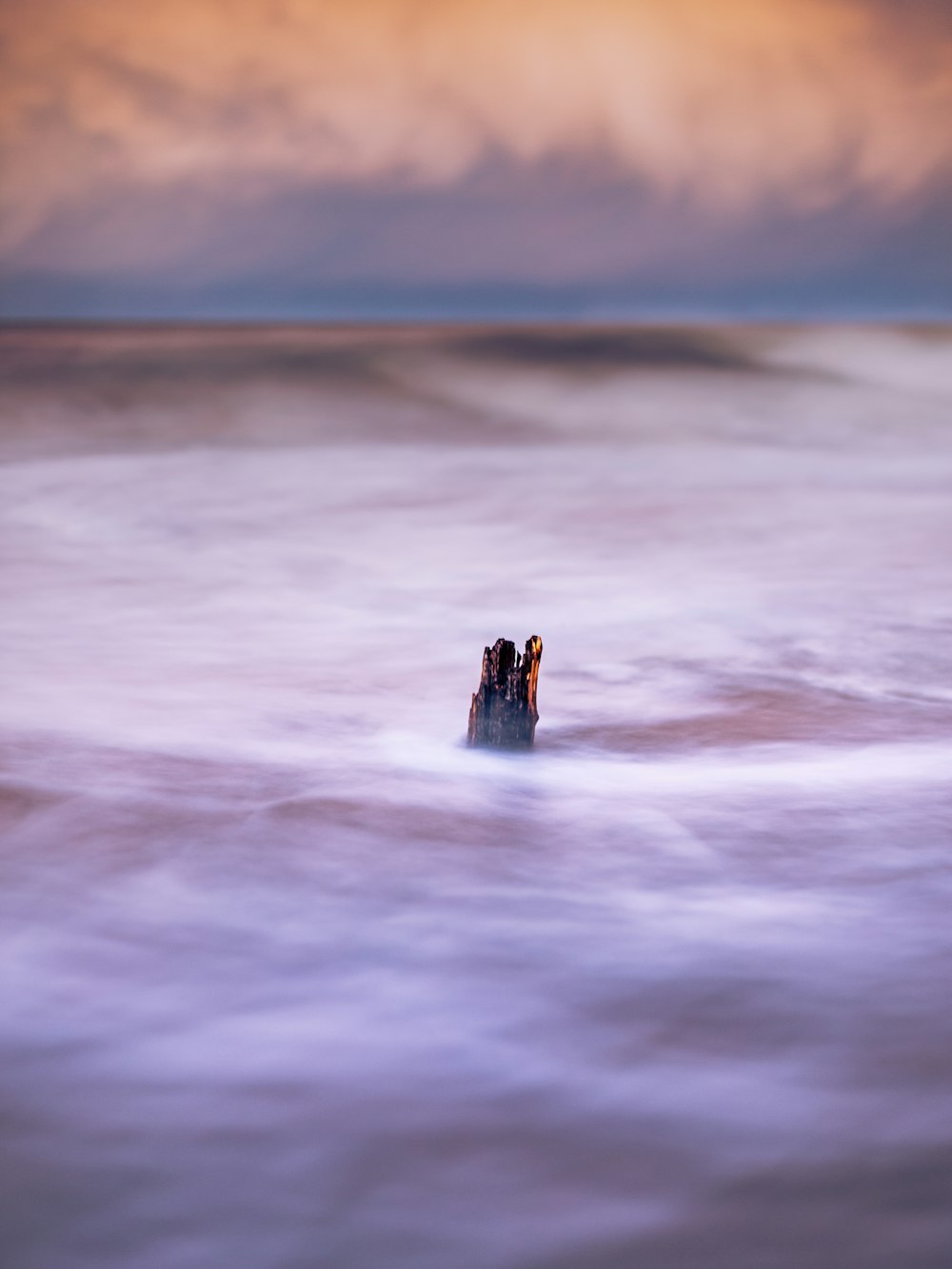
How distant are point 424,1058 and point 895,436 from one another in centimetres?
1540

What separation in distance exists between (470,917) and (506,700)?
122 cm

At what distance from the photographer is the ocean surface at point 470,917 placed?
73.8 inches

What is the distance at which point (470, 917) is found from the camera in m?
2.87

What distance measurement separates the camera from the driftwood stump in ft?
12.4

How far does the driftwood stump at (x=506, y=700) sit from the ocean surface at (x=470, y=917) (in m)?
0.09

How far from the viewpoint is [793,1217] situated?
1836 mm

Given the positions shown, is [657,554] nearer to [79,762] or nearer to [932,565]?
[932,565]

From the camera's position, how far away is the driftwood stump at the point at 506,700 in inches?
149

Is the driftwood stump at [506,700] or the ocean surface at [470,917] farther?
the driftwood stump at [506,700]

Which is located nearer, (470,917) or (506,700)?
(470,917)

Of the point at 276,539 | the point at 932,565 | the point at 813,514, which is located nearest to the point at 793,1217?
the point at 932,565

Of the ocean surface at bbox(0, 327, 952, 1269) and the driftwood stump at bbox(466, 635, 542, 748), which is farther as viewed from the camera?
the driftwood stump at bbox(466, 635, 542, 748)

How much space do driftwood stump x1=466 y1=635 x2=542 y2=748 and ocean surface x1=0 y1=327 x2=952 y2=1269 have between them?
0.29 feet

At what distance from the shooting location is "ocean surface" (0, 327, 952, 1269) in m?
1.87
